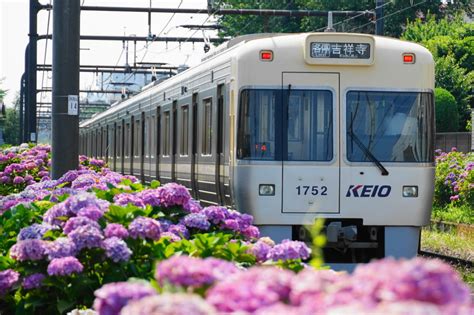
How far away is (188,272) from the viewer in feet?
10.7

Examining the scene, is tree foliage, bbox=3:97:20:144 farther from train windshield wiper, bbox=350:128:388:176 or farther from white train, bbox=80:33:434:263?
train windshield wiper, bbox=350:128:388:176

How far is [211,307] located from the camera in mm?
2789

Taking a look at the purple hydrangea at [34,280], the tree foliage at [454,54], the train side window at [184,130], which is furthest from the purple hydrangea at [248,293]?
the tree foliage at [454,54]

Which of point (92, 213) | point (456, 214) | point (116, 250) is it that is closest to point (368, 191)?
point (92, 213)

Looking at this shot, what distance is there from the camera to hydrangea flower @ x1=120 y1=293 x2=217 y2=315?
2.61 meters

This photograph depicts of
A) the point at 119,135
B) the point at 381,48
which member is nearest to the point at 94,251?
the point at 381,48

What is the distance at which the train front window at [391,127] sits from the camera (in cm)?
1279

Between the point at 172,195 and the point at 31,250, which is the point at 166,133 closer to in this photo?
the point at 172,195

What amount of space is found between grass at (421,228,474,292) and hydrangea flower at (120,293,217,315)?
1239 cm

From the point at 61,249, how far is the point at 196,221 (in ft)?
4.72

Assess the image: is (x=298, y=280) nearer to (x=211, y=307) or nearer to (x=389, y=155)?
(x=211, y=307)

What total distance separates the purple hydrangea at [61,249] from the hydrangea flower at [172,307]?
3.18 m

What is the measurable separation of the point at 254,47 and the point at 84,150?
32956mm

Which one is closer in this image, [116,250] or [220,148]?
[116,250]
